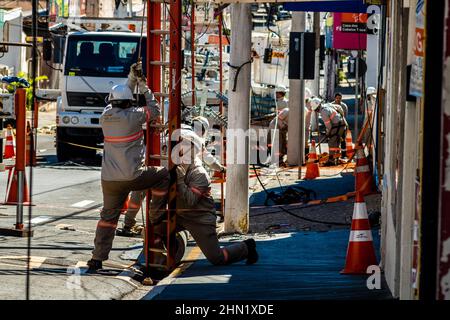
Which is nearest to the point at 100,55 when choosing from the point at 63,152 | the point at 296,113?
the point at 63,152

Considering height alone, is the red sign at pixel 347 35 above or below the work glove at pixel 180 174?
above

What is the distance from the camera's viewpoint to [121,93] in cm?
1191

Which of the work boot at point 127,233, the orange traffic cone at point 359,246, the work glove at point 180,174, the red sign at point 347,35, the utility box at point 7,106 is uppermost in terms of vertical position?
the red sign at point 347,35

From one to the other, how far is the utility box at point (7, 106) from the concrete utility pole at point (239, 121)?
2.87m

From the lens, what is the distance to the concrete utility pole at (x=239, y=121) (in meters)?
15.7

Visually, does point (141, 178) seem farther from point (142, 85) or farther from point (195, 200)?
point (142, 85)

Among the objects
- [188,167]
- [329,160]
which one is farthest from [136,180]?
[329,160]

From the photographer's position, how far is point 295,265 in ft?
41.4

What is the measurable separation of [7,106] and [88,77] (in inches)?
488

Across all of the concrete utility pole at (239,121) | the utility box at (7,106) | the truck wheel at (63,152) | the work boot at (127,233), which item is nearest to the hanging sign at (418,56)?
the concrete utility pole at (239,121)

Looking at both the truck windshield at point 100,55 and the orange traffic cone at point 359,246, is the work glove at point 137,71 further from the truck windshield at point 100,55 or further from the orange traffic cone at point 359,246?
the truck windshield at point 100,55

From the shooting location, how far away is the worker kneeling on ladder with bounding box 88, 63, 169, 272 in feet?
39.1

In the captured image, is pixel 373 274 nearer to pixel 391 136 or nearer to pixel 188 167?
pixel 391 136

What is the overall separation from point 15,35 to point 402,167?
126ft
